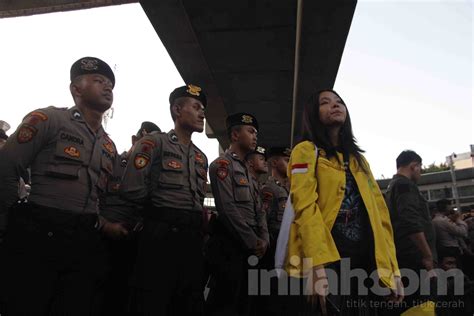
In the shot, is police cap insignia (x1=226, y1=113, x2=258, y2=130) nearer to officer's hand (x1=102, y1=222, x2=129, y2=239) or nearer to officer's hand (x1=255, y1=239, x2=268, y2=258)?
officer's hand (x1=255, y1=239, x2=268, y2=258)

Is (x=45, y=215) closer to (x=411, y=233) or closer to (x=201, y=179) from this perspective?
(x=201, y=179)

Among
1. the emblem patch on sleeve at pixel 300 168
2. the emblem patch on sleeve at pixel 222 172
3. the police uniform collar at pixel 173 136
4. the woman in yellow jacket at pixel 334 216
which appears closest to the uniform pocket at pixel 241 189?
the emblem patch on sleeve at pixel 222 172

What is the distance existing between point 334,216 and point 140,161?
1547mm

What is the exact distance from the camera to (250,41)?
547cm

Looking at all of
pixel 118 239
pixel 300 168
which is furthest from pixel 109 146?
pixel 300 168

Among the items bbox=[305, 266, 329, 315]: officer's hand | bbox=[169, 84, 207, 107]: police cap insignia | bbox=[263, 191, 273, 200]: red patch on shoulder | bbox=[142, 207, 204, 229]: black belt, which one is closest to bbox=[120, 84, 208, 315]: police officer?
bbox=[142, 207, 204, 229]: black belt

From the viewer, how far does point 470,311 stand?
4.27m

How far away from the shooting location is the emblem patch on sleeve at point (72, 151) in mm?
2233

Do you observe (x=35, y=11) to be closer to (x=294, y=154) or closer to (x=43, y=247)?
(x=43, y=247)

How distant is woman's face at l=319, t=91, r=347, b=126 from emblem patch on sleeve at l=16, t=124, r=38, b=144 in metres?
1.80

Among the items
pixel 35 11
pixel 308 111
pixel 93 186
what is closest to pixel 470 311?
pixel 308 111

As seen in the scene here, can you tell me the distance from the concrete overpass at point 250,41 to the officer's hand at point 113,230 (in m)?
3.08

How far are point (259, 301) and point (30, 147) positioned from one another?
2.79m

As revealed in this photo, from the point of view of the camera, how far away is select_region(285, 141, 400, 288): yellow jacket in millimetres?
1850
